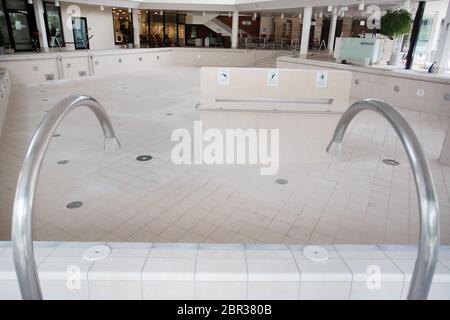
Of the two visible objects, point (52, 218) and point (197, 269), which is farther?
point (52, 218)

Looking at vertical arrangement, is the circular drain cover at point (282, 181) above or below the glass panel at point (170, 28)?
below

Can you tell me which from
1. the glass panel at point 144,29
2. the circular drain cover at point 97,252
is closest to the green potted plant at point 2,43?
the glass panel at point 144,29

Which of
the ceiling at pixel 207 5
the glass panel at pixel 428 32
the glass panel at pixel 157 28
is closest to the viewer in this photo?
the glass panel at pixel 428 32

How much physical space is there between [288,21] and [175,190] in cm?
2268

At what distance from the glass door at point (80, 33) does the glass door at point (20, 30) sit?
7.09ft

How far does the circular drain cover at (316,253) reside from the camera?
5.32ft

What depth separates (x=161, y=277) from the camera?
148 cm

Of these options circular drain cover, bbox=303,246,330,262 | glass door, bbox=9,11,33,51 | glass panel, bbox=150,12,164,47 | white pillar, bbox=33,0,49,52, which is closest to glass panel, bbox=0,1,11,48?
glass door, bbox=9,11,33,51

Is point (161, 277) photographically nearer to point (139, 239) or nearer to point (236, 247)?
point (236, 247)

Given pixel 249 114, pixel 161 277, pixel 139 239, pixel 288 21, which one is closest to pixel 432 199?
pixel 161 277

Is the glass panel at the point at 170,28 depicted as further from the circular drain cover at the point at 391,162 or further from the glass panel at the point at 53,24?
the circular drain cover at the point at 391,162

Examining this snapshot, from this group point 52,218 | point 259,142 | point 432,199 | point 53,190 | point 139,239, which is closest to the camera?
point 432,199

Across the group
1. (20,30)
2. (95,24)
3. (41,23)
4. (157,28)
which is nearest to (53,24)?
(20,30)
